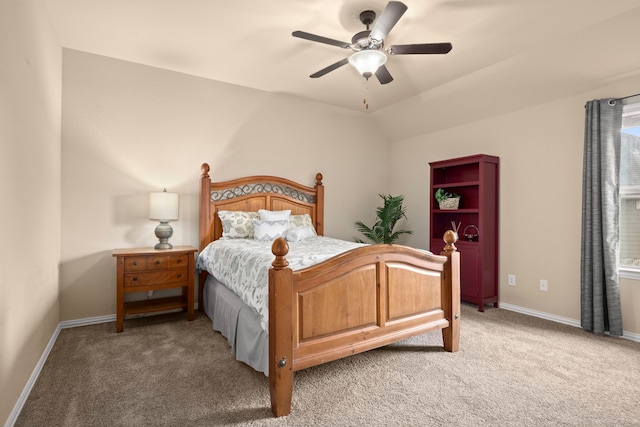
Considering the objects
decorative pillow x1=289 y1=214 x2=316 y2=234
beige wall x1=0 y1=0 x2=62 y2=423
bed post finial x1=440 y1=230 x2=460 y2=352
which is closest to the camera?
beige wall x1=0 y1=0 x2=62 y2=423

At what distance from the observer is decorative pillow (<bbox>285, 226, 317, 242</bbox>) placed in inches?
145

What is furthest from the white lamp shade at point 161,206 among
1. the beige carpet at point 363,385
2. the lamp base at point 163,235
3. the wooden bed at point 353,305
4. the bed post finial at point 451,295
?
the bed post finial at point 451,295

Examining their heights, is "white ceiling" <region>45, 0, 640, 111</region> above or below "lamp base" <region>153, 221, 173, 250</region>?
above

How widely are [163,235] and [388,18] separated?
2816mm

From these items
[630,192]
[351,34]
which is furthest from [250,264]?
[630,192]

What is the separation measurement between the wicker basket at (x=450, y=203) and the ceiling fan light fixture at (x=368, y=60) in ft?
7.10

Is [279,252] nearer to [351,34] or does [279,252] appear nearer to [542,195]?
[351,34]

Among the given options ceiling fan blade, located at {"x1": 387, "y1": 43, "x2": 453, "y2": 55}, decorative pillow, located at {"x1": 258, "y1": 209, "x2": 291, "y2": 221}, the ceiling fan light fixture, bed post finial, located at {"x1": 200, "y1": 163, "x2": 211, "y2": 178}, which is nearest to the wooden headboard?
bed post finial, located at {"x1": 200, "y1": 163, "x2": 211, "y2": 178}

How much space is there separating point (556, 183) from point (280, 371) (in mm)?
3338

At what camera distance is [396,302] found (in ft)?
7.61

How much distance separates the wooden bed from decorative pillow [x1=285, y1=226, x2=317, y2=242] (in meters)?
1.58

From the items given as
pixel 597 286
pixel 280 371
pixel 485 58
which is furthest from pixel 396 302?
pixel 485 58

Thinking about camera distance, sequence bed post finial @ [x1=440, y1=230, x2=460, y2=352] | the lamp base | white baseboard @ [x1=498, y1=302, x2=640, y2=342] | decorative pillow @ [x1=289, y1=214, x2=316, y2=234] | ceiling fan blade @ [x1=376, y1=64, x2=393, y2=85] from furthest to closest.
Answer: decorative pillow @ [x1=289, y1=214, x2=316, y2=234]
the lamp base
white baseboard @ [x1=498, y1=302, x2=640, y2=342]
ceiling fan blade @ [x1=376, y1=64, x2=393, y2=85]
bed post finial @ [x1=440, y1=230, x2=460, y2=352]

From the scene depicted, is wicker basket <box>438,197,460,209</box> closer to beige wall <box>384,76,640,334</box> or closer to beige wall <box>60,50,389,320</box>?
beige wall <box>384,76,640,334</box>
